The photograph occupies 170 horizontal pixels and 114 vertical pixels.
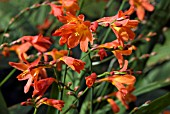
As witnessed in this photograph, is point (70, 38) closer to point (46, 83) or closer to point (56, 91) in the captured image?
point (46, 83)

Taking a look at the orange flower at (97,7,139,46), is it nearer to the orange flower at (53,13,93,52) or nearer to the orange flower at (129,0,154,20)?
the orange flower at (53,13,93,52)

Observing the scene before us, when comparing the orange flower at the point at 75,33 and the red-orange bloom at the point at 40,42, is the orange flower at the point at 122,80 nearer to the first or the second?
the orange flower at the point at 75,33

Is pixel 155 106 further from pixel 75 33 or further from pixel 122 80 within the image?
pixel 75 33

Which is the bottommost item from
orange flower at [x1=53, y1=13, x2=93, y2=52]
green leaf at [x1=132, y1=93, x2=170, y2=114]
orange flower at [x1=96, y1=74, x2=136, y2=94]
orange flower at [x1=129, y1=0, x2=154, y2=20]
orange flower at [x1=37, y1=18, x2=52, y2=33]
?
green leaf at [x1=132, y1=93, x2=170, y2=114]

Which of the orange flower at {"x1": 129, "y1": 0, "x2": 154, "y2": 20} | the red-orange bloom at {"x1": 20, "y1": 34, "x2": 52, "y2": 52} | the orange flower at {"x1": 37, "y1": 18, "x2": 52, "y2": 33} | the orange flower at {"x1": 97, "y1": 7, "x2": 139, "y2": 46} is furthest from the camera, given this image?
the orange flower at {"x1": 37, "y1": 18, "x2": 52, "y2": 33}

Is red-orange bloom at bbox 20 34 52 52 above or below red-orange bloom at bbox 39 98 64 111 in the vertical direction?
above

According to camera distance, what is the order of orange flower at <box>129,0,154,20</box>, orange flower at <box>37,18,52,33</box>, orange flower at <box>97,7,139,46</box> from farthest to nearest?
orange flower at <box>37,18,52,33</box>
orange flower at <box>129,0,154,20</box>
orange flower at <box>97,7,139,46</box>

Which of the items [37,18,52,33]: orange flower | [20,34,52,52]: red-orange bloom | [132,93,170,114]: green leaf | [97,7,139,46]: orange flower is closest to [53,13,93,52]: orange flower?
[97,7,139,46]: orange flower

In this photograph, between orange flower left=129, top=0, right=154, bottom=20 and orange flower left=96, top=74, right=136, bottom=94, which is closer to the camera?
orange flower left=96, top=74, right=136, bottom=94
